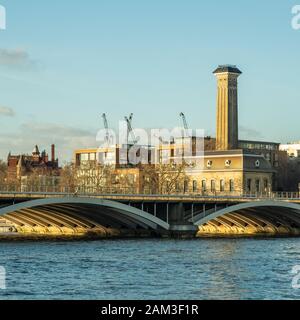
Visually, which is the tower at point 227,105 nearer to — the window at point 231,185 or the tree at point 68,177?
the tree at point 68,177

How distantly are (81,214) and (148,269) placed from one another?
1282 inches

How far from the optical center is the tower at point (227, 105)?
564 ft

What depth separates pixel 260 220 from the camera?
103938 millimetres

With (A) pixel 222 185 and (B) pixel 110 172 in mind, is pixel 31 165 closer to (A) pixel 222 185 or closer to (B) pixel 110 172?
(B) pixel 110 172

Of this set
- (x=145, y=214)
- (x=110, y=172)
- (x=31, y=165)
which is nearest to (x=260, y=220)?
(x=145, y=214)

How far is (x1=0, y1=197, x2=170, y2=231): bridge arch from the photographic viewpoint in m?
76.5

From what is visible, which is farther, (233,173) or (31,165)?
(31,165)

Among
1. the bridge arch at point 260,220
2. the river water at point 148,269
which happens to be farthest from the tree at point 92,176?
the river water at point 148,269

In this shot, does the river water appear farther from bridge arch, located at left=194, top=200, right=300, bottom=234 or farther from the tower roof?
the tower roof

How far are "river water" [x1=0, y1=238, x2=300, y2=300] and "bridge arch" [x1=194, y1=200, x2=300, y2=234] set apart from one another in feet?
60.2

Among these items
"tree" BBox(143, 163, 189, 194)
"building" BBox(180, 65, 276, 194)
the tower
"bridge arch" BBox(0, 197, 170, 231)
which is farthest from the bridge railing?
the tower

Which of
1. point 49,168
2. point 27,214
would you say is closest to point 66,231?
point 27,214

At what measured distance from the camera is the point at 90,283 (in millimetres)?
48219
